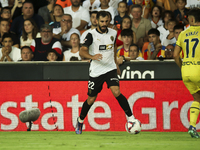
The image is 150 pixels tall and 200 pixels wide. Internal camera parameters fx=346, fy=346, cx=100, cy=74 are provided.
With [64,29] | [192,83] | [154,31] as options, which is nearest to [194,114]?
[192,83]

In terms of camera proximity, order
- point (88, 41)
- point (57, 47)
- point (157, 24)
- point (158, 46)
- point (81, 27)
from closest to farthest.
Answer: point (88, 41), point (158, 46), point (57, 47), point (157, 24), point (81, 27)

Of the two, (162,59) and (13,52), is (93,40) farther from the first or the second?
(13,52)

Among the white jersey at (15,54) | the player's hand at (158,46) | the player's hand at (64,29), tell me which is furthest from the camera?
the player's hand at (64,29)

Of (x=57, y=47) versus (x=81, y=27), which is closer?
(x=57, y=47)

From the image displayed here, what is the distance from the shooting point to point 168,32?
9094 millimetres

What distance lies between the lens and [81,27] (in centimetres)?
989

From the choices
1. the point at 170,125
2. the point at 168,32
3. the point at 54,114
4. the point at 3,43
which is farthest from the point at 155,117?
the point at 3,43

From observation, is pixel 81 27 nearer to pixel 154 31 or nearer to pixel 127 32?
pixel 127 32

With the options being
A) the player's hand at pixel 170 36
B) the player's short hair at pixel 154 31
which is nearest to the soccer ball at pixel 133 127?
the player's short hair at pixel 154 31

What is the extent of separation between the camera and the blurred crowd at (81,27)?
27.4 feet

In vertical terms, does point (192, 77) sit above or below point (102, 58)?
below

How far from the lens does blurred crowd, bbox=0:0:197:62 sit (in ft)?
27.4

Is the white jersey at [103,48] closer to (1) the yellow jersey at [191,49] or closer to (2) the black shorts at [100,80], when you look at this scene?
(2) the black shorts at [100,80]

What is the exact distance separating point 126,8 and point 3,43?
3488mm
